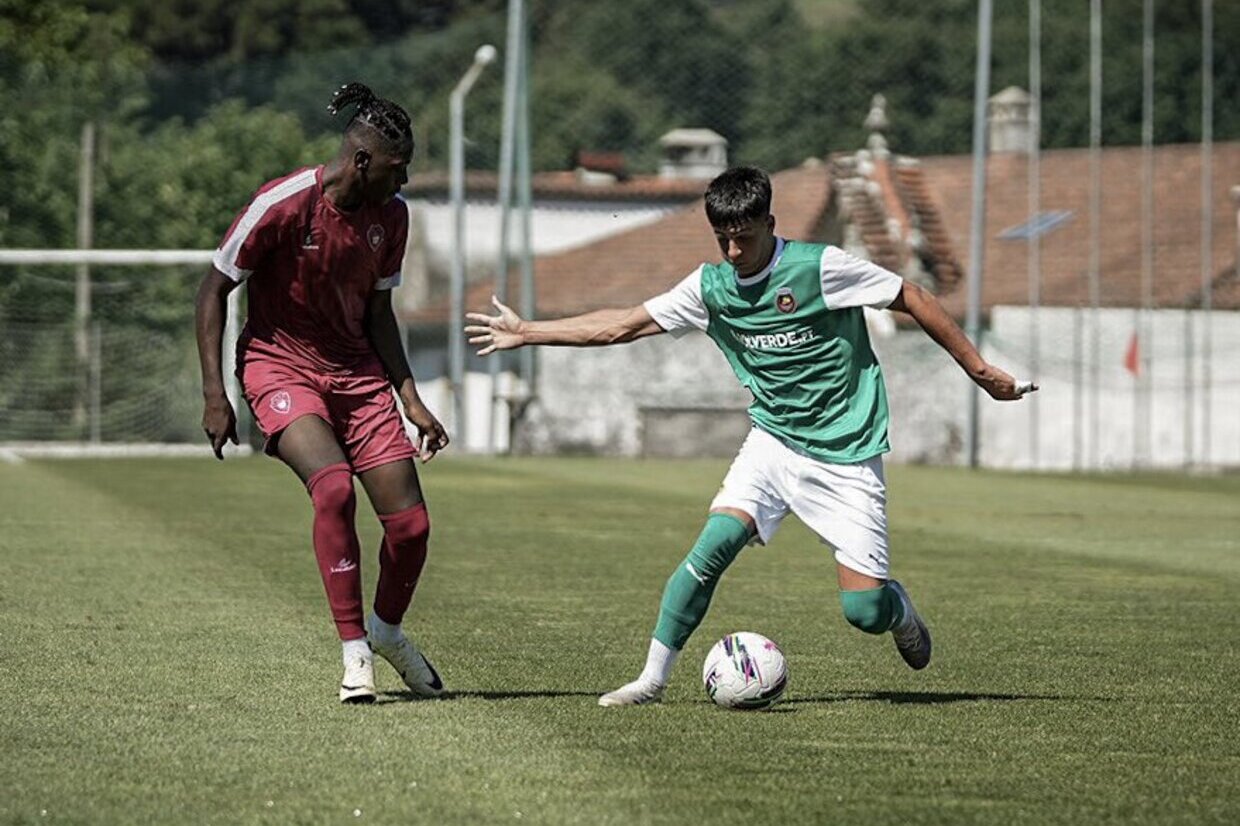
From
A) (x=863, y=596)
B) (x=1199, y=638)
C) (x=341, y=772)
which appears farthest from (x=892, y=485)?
(x=341, y=772)

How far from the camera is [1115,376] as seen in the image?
44844 mm

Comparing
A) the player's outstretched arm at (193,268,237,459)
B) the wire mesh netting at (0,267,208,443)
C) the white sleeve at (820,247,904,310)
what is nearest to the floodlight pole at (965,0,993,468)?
the wire mesh netting at (0,267,208,443)

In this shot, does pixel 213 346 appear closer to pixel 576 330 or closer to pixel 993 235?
pixel 576 330

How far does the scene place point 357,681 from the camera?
28.4 ft

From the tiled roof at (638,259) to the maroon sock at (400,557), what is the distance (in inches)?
1579

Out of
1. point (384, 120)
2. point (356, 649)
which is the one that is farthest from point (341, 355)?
point (356, 649)

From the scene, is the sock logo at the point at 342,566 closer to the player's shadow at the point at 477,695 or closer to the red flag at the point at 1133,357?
the player's shadow at the point at 477,695

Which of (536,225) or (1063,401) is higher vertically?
(536,225)

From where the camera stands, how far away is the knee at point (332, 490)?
28.8 feet

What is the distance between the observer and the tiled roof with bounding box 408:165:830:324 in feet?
170

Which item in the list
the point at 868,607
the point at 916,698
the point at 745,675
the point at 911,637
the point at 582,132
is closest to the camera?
the point at 745,675

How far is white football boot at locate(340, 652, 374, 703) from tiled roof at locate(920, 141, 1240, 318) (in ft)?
124

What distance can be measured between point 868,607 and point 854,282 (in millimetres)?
1145

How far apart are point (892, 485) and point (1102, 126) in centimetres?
3542
